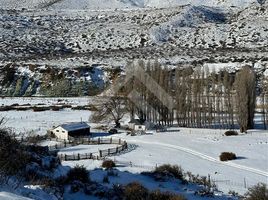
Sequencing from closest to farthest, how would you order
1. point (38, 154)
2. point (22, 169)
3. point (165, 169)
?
point (22, 169)
point (38, 154)
point (165, 169)

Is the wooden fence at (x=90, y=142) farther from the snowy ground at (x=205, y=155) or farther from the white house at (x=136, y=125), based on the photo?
the white house at (x=136, y=125)

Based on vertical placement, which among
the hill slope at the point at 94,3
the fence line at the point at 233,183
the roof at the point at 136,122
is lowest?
the fence line at the point at 233,183

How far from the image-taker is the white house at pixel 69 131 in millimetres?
46406

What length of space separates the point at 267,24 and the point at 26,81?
189ft

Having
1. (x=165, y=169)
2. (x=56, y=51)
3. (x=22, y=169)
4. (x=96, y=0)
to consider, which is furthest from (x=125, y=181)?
(x=96, y=0)

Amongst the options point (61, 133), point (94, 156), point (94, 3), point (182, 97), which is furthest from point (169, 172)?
point (94, 3)

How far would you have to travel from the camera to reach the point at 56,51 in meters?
103

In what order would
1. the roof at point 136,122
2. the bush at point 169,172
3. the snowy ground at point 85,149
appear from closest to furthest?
the bush at point 169,172, the snowy ground at point 85,149, the roof at point 136,122

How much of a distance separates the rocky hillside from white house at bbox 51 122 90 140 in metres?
29.3

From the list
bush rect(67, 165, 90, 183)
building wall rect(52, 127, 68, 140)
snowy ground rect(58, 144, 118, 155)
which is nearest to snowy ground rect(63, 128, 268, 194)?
snowy ground rect(58, 144, 118, 155)

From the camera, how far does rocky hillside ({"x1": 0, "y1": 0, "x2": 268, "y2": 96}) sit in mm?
80875

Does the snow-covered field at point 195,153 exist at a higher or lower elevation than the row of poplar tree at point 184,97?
lower

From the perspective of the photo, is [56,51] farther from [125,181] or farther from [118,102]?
[125,181]

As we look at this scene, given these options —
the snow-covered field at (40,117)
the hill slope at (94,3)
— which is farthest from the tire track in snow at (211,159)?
the hill slope at (94,3)
